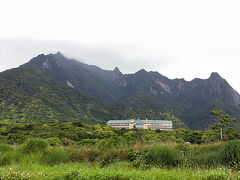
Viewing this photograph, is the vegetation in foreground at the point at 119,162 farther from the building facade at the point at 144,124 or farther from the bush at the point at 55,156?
the building facade at the point at 144,124

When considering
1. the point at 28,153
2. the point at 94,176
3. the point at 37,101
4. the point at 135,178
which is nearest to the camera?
the point at 135,178

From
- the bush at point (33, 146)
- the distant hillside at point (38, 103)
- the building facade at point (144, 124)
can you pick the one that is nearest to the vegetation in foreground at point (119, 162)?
the bush at point (33, 146)

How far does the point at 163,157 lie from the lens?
7.79 meters

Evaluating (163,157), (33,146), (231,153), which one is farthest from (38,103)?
(231,153)

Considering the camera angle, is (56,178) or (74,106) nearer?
(56,178)

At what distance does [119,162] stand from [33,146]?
15.8 ft

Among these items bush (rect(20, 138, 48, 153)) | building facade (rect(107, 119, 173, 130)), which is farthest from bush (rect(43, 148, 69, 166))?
building facade (rect(107, 119, 173, 130))

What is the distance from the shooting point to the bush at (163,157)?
7.62m

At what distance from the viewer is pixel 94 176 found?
514 cm

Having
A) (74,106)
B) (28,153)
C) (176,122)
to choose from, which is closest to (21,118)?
(74,106)

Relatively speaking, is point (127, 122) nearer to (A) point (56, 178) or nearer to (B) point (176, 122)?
(B) point (176, 122)

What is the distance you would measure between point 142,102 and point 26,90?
122m

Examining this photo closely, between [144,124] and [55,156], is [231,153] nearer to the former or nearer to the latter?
[55,156]

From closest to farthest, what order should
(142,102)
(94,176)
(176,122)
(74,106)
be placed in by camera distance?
1. (94,176)
2. (74,106)
3. (176,122)
4. (142,102)
